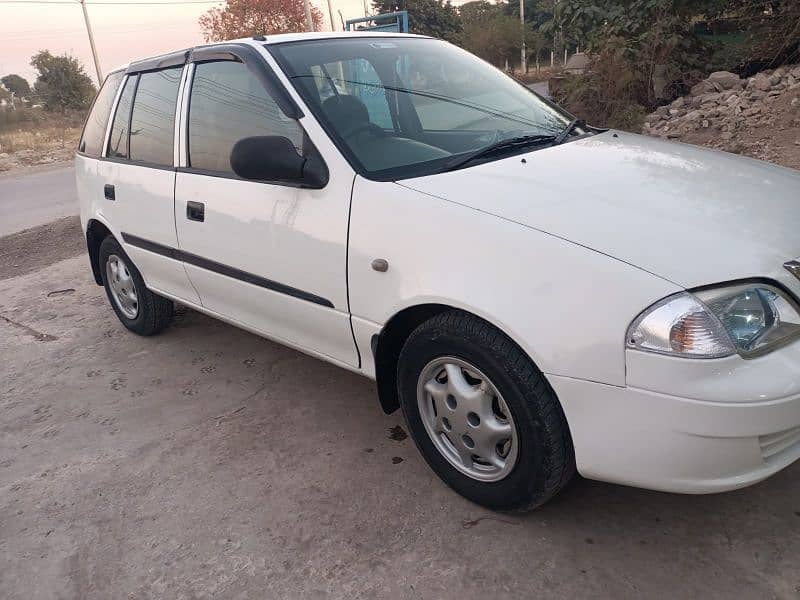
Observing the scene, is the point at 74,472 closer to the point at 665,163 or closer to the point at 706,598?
the point at 706,598

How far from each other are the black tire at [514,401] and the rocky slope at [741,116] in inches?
235

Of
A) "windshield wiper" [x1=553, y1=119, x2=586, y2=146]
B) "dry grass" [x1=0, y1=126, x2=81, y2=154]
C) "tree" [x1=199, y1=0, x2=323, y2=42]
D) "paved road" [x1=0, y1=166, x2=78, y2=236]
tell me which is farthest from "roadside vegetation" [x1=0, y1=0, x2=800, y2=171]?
"tree" [x1=199, y1=0, x2=323, y2=42]

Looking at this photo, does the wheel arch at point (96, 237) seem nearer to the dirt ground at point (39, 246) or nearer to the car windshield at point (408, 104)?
the car windshield at point (408, 104)

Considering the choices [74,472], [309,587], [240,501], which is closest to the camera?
[309,587]

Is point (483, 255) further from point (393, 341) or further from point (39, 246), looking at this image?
point (39, 246)

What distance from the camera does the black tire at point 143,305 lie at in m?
4.16

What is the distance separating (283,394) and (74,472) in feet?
3.35

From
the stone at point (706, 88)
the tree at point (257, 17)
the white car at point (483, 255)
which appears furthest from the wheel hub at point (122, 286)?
the tree at point (257, 17)

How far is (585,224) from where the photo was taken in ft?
6.75

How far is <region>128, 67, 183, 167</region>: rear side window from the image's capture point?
11.4ft

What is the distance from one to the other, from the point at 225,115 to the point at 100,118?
65.4 inches

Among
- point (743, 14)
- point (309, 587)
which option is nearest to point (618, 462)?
point (309, 587)

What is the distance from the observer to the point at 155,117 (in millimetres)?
3654

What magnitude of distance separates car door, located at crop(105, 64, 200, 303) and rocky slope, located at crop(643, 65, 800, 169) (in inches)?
238
